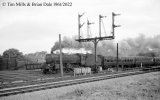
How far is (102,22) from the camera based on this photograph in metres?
27.9

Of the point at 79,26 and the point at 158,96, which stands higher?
the point at 79,26

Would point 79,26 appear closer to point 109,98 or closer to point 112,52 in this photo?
point 109,98

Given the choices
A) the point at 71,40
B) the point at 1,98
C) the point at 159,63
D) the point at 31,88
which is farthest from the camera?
the point at 159,63

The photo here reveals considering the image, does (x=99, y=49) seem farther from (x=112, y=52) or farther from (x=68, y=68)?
(x=68, y=68)

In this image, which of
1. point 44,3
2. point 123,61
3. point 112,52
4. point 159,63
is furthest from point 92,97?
point 112,52

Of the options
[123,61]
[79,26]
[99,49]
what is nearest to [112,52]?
[99,49]

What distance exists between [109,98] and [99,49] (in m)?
43.5

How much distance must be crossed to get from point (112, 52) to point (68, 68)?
30.6m

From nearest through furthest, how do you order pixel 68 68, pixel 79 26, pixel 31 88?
pixel 31 88 < pixel 68 68 < pixel 79 26

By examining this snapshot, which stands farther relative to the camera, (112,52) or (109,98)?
(112,52)

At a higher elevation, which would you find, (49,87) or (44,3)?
(44,3)

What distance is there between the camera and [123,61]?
37281mm

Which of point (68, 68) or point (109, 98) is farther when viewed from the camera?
point (68, 68)

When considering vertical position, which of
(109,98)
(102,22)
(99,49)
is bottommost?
(109,98)
